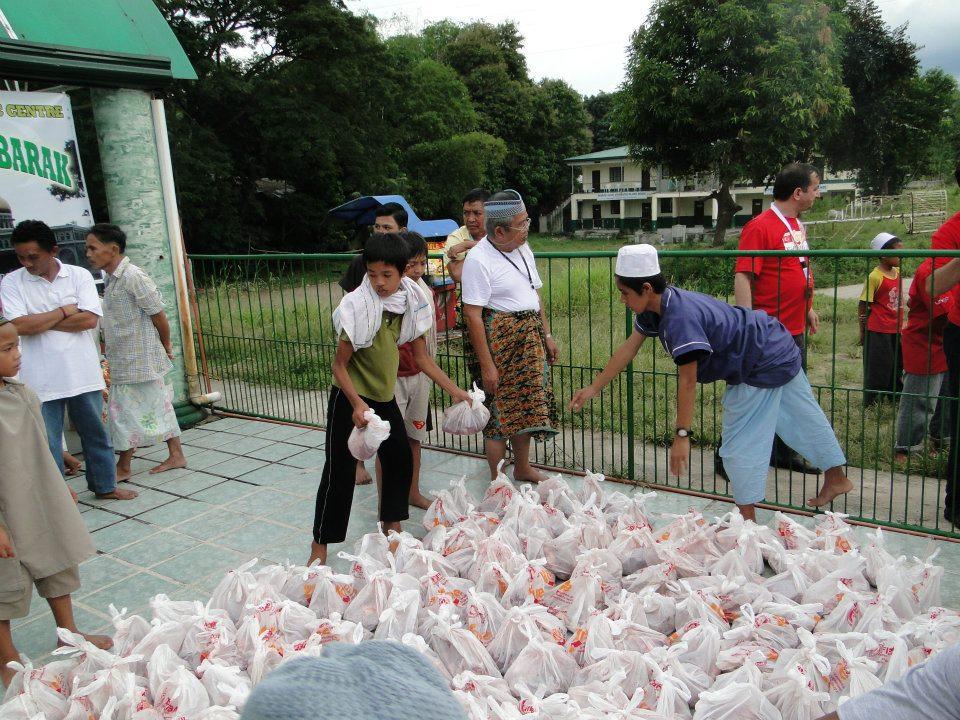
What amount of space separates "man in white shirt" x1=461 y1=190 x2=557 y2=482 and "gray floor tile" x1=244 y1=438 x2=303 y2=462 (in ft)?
6.32

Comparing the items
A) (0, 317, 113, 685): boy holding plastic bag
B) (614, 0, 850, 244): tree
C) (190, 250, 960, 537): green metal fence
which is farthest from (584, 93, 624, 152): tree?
(0, 317, 113, 685): boy holding plastic bag

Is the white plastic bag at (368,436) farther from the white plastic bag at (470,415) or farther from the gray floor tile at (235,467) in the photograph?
the gray floor tile at (235,467)

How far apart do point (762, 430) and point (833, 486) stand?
2.14 ft

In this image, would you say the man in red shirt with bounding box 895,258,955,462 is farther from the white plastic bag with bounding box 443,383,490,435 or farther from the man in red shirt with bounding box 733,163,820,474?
the white plastic bag with bounding box 443,383,490,435

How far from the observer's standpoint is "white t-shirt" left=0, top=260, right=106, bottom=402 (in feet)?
14.5

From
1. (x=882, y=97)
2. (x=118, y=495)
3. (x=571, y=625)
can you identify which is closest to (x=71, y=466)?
(x=118, y=495)

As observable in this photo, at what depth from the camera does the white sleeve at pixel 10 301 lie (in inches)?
173

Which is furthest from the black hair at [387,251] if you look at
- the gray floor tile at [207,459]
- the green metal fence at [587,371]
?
the gray floor tile at [207,459]

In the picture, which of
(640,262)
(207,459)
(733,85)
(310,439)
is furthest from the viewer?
(733,85)

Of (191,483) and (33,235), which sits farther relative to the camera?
(191,483)

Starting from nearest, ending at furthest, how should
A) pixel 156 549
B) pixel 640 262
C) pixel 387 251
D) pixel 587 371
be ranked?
pixel 640 262 → pixel 387 251 → pixel 156 549 → pixel 587 371

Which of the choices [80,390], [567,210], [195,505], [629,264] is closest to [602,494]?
[629,264]

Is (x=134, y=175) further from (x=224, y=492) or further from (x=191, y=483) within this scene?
(x=224, y=492)

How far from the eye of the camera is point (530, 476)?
16.0 ft
